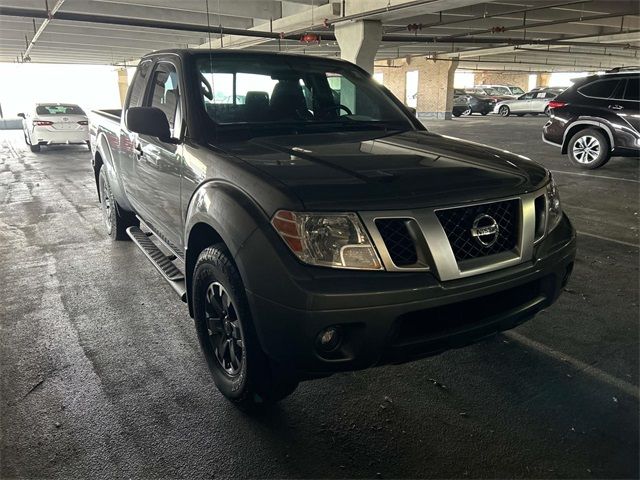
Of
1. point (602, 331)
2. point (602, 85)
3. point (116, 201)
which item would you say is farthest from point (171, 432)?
point (602, 85)

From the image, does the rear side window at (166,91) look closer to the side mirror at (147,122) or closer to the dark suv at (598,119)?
the side mirror at (147,122)

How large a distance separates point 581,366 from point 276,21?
13.5 meters

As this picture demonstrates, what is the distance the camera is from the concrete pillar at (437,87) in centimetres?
3028

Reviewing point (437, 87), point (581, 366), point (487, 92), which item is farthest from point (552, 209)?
point (487, 92)

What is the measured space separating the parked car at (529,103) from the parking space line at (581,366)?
25.9 m

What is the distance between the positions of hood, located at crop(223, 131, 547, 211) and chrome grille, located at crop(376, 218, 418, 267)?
2.7 inches

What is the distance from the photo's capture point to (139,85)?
159 inches

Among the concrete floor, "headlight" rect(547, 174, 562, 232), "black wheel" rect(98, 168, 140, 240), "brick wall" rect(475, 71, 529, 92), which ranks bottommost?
the concrete floor

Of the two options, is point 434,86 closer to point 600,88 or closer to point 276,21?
point 276,21

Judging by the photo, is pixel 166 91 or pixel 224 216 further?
pixel 166 91

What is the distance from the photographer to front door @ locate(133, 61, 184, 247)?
2982mm

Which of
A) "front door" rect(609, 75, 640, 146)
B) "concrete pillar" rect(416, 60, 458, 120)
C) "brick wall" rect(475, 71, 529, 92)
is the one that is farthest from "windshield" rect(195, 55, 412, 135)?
"brick wall" rect(475, 71, 529, 92)

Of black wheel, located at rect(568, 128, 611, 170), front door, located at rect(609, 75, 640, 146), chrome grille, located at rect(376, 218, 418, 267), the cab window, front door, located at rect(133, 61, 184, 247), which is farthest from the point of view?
black wheel, located at rect(568, 128, 611, 170)

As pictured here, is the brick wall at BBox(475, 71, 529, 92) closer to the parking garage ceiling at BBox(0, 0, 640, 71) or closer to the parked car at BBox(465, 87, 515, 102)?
the parked car at BBox(465, 87, 515, 102)
